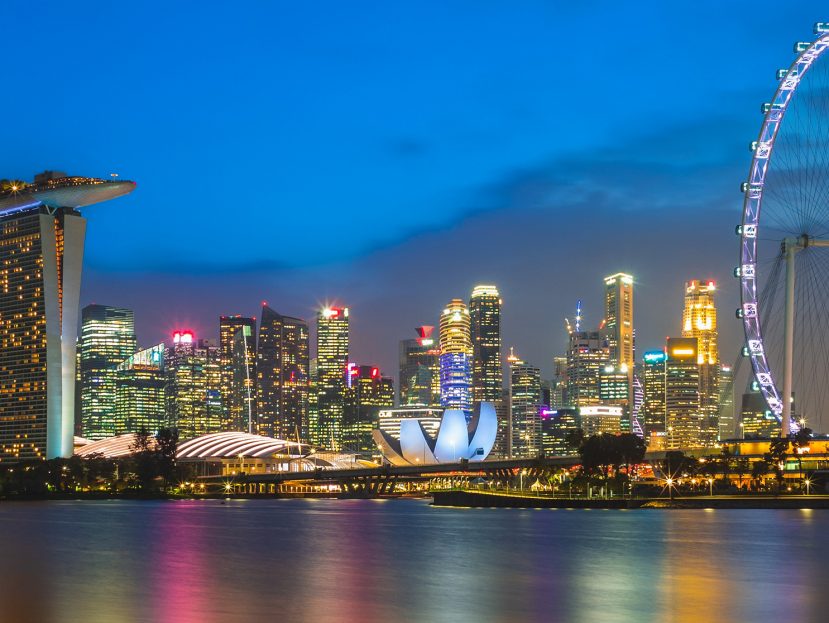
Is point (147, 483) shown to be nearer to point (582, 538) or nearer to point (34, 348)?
point (34, 348)

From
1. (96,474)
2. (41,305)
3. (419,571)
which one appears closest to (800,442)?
(419,571)

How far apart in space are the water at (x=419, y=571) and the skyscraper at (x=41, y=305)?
83350 mm

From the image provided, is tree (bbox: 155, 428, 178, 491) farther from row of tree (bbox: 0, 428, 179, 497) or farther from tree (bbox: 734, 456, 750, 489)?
tree (bbox: 734, 456, 750, 489)

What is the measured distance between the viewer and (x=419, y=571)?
52062 mm

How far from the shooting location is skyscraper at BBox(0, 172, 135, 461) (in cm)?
16825

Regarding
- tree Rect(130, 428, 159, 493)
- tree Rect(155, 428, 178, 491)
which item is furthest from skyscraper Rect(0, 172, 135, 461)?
tree Rect(155, 428, 178, 491)

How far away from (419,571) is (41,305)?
132 meters

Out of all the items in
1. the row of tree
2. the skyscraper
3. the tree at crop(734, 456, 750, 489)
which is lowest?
the row of tree

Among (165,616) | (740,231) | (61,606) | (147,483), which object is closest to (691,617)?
(165,616)

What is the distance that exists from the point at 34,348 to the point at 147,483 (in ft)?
83.6

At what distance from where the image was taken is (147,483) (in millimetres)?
167875

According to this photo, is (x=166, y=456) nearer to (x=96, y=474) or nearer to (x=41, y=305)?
(x=96, y=474)

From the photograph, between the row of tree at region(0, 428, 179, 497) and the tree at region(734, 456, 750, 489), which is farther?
the row of tree at region(0, 428, 179, 497)

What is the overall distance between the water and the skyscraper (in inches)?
3282
